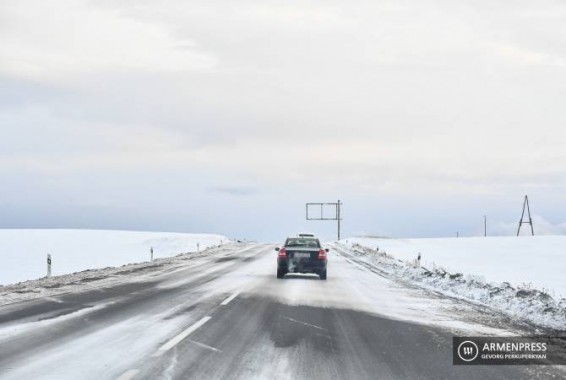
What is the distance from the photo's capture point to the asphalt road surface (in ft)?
22.0

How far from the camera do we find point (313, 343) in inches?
337

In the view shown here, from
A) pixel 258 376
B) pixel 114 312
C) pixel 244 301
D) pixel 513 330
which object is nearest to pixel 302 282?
pixel 244 301

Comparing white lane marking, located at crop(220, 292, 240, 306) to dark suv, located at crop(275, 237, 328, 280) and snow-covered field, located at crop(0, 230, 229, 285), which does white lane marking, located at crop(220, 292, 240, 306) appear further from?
snow-covered field, located at crop(0, 230, 229, 285)

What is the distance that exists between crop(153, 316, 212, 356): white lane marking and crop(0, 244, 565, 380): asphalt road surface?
0.02 meters

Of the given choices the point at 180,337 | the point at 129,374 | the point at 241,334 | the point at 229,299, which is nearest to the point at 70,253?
the point at 229,299

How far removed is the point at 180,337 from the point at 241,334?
105 cm

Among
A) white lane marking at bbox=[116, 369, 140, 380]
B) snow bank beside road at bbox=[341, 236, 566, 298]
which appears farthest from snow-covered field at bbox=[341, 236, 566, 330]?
white lane marking at bbox=[116, 369, 140, 380]

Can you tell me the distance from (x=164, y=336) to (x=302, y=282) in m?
11.4

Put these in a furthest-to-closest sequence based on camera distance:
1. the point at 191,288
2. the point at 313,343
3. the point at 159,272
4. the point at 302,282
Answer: the point at 159,272 → the point at 302,282 → the point at 191,288 → the point at 313,343

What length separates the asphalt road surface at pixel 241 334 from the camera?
6703 millimetres

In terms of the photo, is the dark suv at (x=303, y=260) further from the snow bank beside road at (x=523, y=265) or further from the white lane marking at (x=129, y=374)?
the white lane marking at (x=129, y=374)

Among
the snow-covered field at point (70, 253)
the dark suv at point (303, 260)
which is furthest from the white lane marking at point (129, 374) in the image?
the snow-covered field at point (70, 253)

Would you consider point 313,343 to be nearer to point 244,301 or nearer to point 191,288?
point 244,301

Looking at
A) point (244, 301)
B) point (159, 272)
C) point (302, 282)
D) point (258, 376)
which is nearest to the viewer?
point (258, 376)
